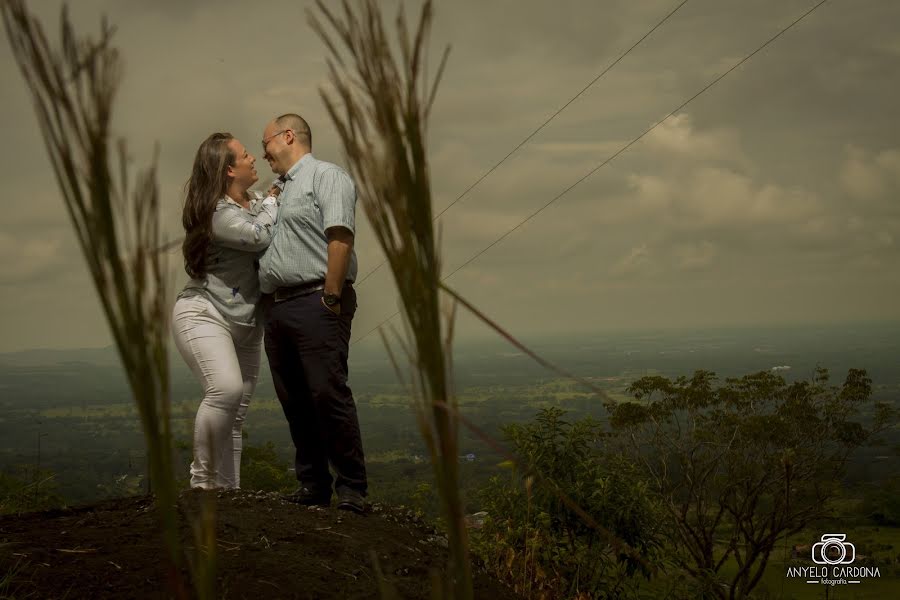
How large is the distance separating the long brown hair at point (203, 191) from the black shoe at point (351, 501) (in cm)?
138

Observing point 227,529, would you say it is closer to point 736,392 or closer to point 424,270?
point 424,270

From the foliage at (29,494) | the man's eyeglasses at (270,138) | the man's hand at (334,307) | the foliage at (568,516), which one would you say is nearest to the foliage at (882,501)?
the foliage at (568,516)

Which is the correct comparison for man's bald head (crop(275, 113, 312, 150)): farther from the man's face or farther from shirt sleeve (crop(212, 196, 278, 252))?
shirt sleeve (crop(212, 196, 278, 252))

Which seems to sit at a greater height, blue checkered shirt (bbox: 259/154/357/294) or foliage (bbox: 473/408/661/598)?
blue checkered shirt (bbox: 259/154/357/294)

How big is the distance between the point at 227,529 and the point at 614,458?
3.18 m

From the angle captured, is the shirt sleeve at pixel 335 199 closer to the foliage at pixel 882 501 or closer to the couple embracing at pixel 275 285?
the couple embracing at pixel 275 285

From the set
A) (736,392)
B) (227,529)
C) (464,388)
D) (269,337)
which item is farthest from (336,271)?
(736,392)

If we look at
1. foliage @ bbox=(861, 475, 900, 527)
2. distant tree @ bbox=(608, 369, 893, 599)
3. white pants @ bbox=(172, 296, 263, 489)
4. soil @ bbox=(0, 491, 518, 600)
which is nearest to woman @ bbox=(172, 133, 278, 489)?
white pants @ bbox=(172, 296, 263, 489)

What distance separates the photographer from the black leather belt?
13.8 ft

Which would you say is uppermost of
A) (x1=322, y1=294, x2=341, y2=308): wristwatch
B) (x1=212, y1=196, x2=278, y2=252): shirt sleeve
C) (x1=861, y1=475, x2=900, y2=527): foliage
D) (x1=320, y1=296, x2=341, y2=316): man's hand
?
(x1=212, y1=196, x2=278, y2=252): shirt sleeve

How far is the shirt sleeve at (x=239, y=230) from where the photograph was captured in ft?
13.6

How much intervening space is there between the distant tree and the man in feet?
33.2

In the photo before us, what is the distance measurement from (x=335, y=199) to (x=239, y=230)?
512 millimetres

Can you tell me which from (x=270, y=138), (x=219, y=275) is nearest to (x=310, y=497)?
(x=219, y=275)
